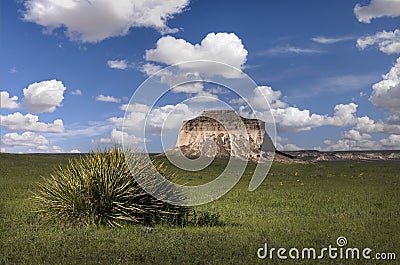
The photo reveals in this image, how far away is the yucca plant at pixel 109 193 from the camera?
563 inches

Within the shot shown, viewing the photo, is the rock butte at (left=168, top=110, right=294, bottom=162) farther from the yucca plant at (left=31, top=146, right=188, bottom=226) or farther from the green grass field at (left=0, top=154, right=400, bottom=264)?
the yucca plant at (left=31, top=146, right=188, bottom=226)

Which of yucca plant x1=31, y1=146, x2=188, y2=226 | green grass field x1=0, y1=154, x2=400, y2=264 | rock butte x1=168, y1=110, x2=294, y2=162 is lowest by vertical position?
green grass field x1=0, y1=154, x2=400, y2=264

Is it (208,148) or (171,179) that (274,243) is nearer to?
(171,179)

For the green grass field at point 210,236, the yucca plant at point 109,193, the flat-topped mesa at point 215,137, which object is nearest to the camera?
the green grass field at point 210,236

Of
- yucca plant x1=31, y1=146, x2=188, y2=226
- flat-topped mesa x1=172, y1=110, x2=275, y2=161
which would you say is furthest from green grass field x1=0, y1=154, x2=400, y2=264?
flat-topped mesa x1=172, y1=110, x2=275, y2=161

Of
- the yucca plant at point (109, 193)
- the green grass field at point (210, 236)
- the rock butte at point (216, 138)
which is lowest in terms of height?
the green grass field at point (210, 236)

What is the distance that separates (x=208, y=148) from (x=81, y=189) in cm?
12090

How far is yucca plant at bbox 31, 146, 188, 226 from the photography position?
14.3m

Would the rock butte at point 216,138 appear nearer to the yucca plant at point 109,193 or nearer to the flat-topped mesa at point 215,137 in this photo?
the flat-topped mesa at point 215,137

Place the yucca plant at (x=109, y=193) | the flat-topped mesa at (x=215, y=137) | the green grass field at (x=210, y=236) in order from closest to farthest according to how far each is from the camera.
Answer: the green grass field at (x=210, y=236) → the yucca plant at (x=109, y=193) → the flat-topped mesa at (x=215, y=137)

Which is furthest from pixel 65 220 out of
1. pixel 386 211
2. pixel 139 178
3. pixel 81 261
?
pixel 386 211

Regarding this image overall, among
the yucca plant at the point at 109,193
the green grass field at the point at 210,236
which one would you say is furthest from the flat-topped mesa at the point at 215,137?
the yucca plant at the point at 109,193

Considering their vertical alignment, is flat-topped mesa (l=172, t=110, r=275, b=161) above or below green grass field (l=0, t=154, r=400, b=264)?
above

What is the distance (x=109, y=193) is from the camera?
46.5 feet
